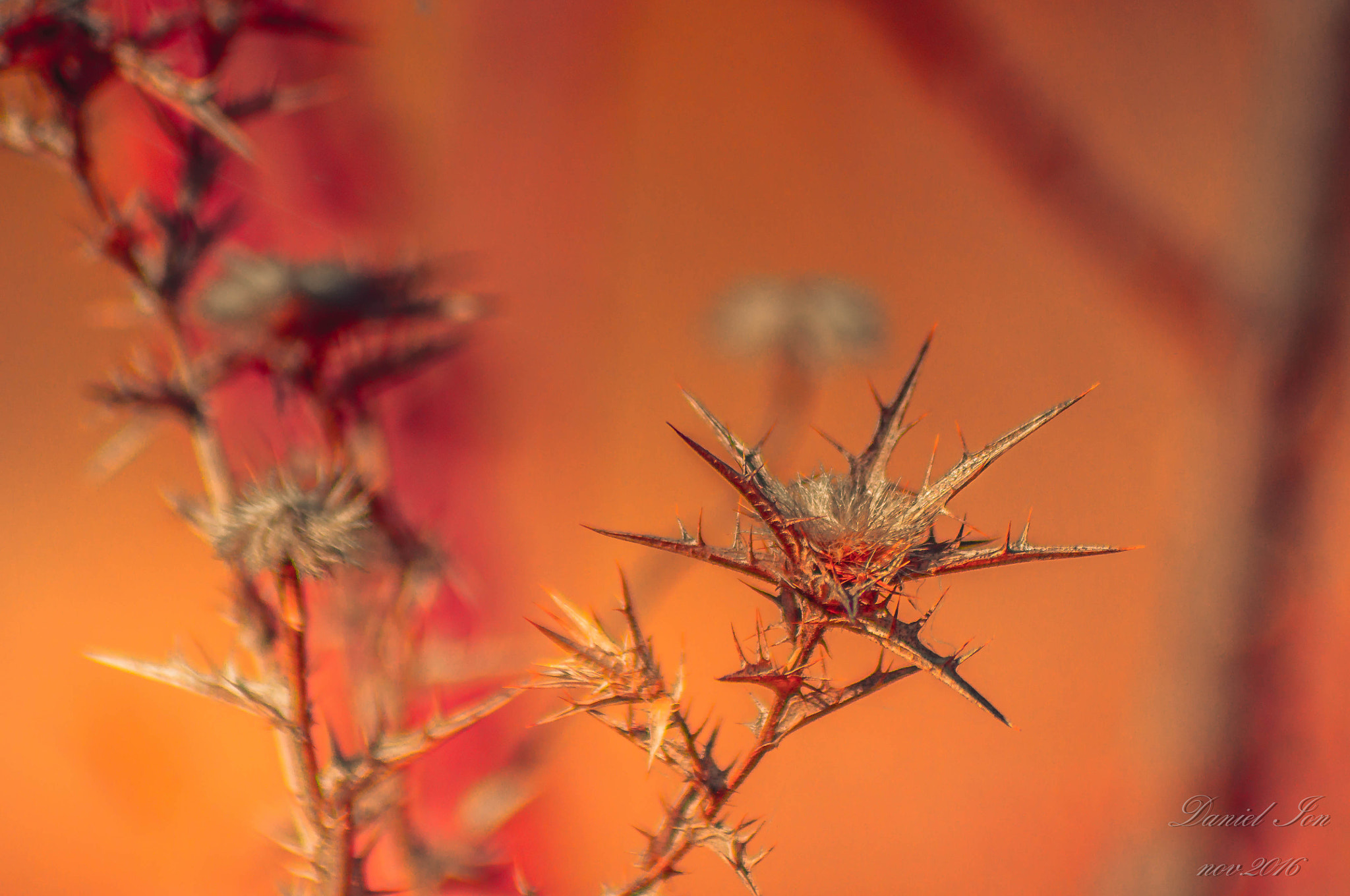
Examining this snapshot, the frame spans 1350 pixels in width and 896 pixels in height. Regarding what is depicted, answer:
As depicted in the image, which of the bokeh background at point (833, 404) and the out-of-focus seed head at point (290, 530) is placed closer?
the out-of-focus seed head at point (290, 530)

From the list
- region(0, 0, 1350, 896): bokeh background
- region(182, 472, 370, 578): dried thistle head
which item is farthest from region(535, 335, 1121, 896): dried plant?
region(0, 0, 1350, 896): bokeh background

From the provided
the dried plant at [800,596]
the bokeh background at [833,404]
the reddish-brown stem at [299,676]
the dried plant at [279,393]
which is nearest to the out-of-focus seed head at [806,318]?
the bokeh background at [833,404]

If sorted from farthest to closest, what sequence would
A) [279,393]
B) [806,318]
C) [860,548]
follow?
[806,318] → [279,393] → [860,548]

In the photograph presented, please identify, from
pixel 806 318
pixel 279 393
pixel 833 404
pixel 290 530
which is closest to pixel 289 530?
pixel 290 530

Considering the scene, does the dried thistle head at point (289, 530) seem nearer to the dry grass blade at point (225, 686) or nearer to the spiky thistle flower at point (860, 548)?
the dry grass blade at point (225, 686)

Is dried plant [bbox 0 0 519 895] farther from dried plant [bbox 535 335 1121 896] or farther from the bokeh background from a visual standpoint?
the bokeh background

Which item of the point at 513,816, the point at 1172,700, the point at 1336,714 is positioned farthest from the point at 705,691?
the point at 1336,714

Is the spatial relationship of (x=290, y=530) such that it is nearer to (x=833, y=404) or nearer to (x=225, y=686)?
(x=225, y=686)
